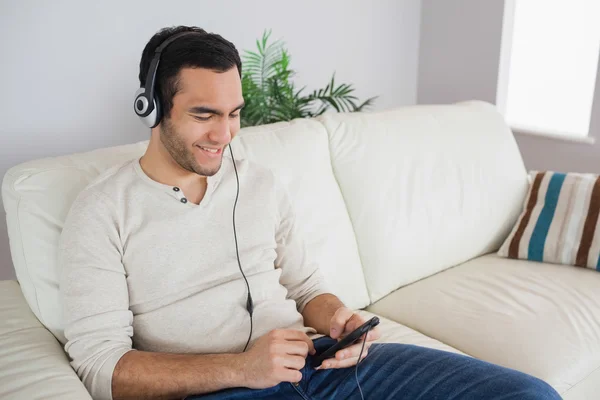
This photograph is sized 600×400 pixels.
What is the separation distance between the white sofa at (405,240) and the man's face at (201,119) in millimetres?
263

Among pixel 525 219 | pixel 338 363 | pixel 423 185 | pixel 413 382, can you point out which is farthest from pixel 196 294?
pixel 525 219

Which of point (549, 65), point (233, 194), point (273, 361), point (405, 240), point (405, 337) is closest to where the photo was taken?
point (273, 361)

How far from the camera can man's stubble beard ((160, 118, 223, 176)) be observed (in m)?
1.22

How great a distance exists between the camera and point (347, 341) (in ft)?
3.83

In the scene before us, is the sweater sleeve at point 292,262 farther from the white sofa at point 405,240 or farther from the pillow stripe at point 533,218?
the pillow stripe at point 533,218

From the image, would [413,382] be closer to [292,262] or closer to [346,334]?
[346,334]

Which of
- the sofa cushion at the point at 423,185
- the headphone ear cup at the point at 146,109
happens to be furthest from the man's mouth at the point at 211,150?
the sofa cushion at the point at 423,185

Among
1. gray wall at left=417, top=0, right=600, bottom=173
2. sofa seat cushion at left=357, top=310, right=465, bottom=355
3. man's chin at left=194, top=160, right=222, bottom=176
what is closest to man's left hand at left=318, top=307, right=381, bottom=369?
sofa seat cushion at left=357, top=310, right=465, bottom=355

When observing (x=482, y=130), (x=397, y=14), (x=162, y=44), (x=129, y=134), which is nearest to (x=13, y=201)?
(x=162, y=44)

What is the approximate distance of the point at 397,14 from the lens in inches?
135

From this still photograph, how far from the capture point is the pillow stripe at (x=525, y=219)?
2.01 meters

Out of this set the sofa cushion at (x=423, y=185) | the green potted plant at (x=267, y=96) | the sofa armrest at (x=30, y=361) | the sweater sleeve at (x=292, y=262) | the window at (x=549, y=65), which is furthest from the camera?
the window at (x=549, y=65)

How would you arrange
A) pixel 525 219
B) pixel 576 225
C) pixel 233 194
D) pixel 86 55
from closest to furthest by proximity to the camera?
pixel 233 194, pixel 576 225, pixel 525 219, pixel 86 55

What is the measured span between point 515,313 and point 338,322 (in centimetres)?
64
